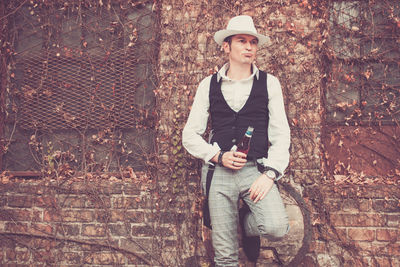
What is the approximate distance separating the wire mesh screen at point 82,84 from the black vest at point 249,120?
1409 mm

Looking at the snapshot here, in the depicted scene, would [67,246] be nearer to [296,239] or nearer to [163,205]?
[163,205]

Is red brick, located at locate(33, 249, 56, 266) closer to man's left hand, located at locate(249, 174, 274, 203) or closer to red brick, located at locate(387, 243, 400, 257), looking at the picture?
man's left hand, located at locate(249, 174, 274, 203)

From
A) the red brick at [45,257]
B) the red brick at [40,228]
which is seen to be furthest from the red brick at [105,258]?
the red brick at [40,228]

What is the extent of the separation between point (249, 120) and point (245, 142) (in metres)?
0.18

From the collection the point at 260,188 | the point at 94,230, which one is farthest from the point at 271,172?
the point at 94,230

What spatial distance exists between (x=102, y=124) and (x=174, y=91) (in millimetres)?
920

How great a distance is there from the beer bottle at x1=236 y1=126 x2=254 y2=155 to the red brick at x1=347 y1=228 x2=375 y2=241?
1.70 metres

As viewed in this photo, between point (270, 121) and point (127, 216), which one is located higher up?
point (270, 121)

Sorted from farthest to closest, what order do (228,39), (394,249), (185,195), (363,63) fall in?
(363,63) → (185,195) → (394,249) → (228,39)

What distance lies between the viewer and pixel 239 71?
2617 mm

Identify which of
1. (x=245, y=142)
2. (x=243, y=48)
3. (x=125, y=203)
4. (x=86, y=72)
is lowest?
(x=125, y=203)

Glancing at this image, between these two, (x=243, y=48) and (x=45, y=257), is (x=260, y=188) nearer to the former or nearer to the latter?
(x=243, y=48)

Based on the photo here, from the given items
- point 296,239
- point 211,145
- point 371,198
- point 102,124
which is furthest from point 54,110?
point 371,198

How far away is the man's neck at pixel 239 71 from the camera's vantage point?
2.61 metres
